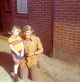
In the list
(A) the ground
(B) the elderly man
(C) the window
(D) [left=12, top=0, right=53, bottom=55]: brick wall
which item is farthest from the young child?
(C) the window

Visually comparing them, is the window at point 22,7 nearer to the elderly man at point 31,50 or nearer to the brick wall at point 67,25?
the brick wall at point 67,25

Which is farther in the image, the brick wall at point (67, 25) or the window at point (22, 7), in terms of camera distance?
the window at point (22, 7)

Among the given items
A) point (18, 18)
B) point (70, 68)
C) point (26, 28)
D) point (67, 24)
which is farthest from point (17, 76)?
point (18, 18)

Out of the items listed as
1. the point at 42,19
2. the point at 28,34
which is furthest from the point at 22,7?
the point at 28,34

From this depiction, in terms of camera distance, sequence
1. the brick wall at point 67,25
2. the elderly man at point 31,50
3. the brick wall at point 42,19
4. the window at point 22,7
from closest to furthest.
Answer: the elderly man at point 31,50 → the brick wall at point 67,25 → the brick wall at point 42,19 → the window at point 22,7

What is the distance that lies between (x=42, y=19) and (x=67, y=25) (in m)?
1.28

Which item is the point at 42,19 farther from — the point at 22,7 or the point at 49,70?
the point at 49,70

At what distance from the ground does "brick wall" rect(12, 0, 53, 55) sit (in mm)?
571

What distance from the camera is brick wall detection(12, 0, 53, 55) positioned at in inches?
348

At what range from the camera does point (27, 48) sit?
6.49 meters

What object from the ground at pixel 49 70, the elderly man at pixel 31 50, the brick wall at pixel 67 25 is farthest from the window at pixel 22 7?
the elderly man at pixel 31 50

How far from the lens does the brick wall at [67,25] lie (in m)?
7.86

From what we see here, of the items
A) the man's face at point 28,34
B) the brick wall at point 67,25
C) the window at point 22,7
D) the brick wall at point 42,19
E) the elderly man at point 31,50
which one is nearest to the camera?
the man's face at point 28,34

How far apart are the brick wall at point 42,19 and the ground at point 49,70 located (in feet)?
1.87
